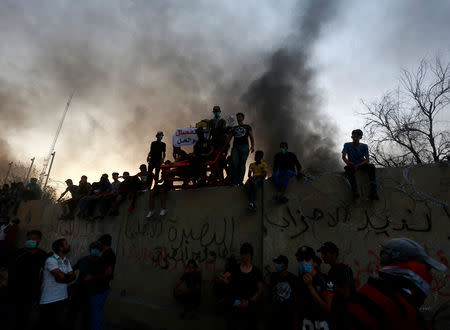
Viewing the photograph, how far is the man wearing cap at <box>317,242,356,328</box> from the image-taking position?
5.48 ft

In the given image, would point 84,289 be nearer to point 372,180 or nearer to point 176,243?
Answer: point 176,243

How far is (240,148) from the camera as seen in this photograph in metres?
6.62

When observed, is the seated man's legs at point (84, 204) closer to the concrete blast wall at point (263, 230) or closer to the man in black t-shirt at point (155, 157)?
the concrete blast wall at point (263, 230)

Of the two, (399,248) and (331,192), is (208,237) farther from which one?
(399,248)

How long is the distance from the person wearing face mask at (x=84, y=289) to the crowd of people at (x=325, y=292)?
1.83 m

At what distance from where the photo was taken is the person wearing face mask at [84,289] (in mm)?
4074

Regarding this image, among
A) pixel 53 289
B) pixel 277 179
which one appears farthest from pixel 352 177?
pixel 53 289

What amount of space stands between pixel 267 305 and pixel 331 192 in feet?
7.89

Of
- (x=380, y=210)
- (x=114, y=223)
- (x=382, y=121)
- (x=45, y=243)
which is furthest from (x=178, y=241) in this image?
(x=382, y=121)

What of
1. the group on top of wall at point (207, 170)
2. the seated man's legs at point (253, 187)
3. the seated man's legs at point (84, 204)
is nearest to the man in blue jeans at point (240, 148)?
the group on top of wall at point (207, 170)

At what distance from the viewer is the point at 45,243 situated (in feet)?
32.3

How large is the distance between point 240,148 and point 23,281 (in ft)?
16.0

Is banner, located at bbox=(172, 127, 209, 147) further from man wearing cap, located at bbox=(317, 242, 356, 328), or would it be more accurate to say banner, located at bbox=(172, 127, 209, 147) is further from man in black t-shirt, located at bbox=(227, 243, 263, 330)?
man wearing cap, located at bbox=(317, 242, 356, 328)

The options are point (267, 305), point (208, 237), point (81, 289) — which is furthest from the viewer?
point (208, 237)
